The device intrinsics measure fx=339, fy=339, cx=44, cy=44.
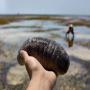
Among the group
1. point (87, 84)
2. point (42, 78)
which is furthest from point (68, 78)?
point (42, 78)

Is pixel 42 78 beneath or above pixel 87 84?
above

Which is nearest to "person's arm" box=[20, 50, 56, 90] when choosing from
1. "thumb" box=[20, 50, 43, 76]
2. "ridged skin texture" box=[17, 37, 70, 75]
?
"thumb" box=[20, 50, 43, 76]

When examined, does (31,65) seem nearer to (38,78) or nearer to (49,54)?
(38,78)

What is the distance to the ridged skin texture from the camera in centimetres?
283

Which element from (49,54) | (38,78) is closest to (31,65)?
(38,78)

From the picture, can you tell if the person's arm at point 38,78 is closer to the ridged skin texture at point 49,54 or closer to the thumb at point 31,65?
the thumb at point 31,65

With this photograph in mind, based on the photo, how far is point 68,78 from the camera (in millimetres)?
14953

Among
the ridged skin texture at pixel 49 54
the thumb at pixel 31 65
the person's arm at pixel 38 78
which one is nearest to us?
the person's arm at pixel 38 78

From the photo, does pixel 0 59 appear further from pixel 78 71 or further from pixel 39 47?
pixel 39 47

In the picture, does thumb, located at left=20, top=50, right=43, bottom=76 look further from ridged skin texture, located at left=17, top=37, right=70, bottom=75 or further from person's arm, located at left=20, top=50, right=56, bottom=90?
ridged skin texture, located at left=17, top=37, right=70, bottom=75

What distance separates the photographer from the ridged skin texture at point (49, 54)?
2.83 m

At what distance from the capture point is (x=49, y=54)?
2.91 m

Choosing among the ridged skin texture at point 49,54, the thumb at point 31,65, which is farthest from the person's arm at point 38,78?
the ridged skin texture at point 49,54

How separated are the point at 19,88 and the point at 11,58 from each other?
17.6ft
